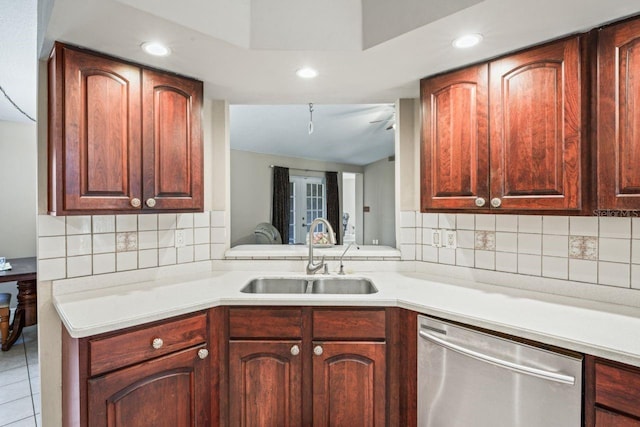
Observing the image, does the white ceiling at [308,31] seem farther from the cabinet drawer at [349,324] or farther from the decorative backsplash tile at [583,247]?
the cabinet drawer at [349,324]

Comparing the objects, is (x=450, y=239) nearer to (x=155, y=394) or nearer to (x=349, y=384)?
(x=349, y=384)

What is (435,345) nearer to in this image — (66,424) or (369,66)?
(369,66)

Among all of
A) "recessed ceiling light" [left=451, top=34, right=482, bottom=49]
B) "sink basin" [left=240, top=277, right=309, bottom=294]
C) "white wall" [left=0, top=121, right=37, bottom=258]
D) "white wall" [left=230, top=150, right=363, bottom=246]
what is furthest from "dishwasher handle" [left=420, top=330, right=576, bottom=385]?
"white wall" [left=0, top=121, right=37, bottom=258]

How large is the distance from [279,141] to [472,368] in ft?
14.0

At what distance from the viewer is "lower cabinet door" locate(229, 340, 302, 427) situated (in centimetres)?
167

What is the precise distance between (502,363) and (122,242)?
1.91m

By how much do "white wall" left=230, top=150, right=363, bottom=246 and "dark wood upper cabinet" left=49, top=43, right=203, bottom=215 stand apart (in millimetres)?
Answer: 3829

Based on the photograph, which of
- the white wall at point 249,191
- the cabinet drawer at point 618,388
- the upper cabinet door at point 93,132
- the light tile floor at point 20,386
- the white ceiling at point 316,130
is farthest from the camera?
the white wall at point 249,191

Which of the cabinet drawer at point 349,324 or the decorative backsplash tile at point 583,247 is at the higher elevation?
the decorative backsplash tile at point 583,247

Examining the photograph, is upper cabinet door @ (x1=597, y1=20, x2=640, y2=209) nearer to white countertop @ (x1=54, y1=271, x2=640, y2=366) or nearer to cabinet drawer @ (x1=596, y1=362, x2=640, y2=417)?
white countertop @ (x1=54, y1=271, x2=640, y2=366)

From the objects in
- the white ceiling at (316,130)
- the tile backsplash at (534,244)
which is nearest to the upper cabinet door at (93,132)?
the tile backsplash at (534,244)

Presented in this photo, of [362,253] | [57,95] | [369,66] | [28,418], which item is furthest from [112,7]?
[28,418]

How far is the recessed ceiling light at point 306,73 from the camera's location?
175cm

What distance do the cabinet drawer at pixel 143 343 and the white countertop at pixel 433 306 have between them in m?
0.05
